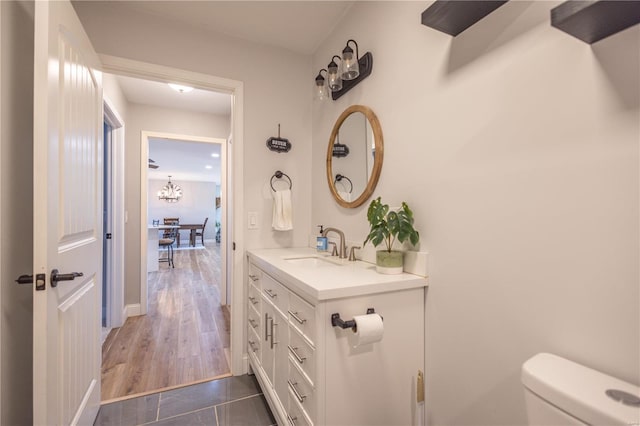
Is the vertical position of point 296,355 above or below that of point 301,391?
above

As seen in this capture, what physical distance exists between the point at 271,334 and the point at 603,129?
1.59 meters

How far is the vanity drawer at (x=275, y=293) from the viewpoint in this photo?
1403mm

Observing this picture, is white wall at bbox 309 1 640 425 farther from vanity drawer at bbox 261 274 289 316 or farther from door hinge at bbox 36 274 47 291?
door hinge at bbox 36 274 47 291

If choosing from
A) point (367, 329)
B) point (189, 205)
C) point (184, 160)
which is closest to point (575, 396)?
point (367, 329)

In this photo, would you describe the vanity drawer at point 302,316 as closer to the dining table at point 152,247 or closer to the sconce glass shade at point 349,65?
the sconce glass shade at point 349,65

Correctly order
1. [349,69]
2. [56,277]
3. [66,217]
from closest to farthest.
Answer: [56,277] → [66,217] → [349,69]

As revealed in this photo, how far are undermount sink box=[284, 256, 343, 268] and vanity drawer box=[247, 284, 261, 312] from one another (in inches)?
11.8

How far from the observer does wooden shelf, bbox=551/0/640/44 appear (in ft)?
2.10

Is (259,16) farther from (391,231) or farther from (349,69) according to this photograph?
(391,231)

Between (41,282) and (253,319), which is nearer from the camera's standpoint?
(41,282)

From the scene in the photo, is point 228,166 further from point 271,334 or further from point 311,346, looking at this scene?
point 311,346

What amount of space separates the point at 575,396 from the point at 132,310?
3728 millimetres

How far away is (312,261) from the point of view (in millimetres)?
1918

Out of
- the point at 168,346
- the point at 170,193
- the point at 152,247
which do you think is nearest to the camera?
the point at 168,346
